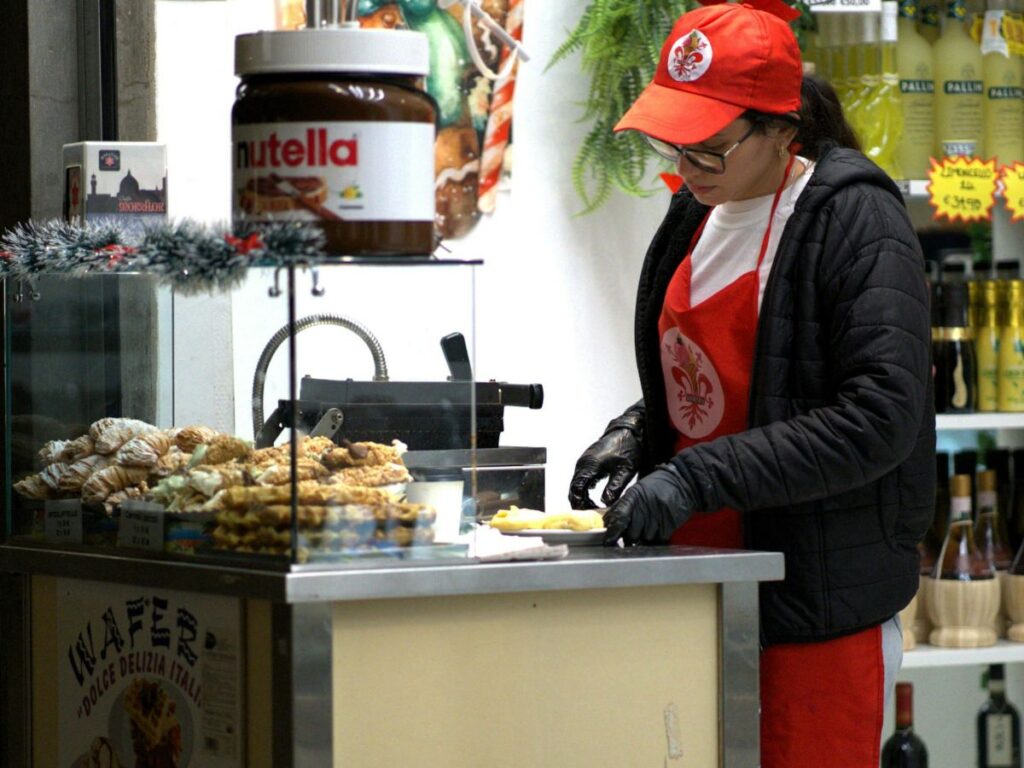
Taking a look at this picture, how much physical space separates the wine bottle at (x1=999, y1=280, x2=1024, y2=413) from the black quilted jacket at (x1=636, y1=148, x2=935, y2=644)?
125 cm

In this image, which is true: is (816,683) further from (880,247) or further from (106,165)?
(106,165)

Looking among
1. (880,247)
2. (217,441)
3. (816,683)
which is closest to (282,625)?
(217,441)

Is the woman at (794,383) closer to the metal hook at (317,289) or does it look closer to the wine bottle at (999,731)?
the metal hook at (317,289)

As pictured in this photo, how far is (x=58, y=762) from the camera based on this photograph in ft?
5.59

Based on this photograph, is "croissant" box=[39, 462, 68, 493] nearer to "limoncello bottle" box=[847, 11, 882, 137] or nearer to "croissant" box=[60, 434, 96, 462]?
"croissant" box=[60, 434, 96, 462]

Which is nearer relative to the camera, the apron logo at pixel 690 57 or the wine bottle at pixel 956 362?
the apron logo at pixel 690 57

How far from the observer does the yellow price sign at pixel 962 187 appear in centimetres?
312

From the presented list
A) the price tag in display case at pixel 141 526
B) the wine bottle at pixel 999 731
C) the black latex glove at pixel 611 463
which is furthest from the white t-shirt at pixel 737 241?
the wine bottle at pixel 999 731

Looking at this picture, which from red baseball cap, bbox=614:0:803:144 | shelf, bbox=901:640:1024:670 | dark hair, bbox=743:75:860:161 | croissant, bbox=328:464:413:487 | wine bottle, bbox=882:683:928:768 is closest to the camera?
croissant, bbox=328:464:413:487

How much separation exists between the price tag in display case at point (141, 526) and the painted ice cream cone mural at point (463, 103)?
→ 144cm

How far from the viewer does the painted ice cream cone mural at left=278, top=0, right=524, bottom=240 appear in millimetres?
2977

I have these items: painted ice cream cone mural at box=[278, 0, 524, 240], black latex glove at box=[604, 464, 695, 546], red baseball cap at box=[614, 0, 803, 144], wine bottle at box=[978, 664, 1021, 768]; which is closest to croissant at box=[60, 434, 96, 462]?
black latex glove at box=[604, 464, 695, 546]

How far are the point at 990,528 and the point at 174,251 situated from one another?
221 centimetres

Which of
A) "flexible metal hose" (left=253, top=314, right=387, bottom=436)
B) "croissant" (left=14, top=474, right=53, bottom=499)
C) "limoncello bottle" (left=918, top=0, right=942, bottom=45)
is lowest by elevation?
"croissant" (left=14, top=474, right=53, bottom=499)
